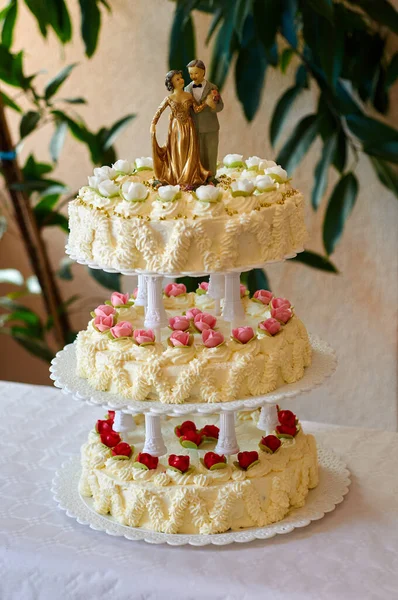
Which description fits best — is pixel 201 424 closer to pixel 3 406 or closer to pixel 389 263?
pixel 3 406

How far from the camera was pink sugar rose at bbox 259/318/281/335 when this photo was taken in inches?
79.4

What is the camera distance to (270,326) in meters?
2.02

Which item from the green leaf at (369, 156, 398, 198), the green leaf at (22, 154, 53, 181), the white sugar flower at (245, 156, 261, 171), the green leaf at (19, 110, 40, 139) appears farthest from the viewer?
the green leaf at (22, 154, 53, 181)

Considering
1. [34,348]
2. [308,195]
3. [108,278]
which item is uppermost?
[308,195]

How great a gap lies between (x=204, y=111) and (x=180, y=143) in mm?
88

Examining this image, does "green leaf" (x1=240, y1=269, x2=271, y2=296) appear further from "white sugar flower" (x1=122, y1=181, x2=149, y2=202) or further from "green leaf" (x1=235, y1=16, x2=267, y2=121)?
"white sugar flower" (x1=122, y1=181, x2=149, y2=202)

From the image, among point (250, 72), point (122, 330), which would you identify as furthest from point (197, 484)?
point (250, 72)

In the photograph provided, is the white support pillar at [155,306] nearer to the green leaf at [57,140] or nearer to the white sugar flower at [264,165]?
the white sugar flower at [264,165]

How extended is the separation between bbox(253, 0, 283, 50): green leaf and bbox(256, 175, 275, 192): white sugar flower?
2.54 feet

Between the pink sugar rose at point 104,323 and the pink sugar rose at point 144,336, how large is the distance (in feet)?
0.31

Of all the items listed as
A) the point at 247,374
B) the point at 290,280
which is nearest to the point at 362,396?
the point at 290,280

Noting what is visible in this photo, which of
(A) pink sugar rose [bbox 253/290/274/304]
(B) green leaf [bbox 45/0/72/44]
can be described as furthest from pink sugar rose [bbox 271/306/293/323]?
(B) green leaf [bbox 45/0/72/44]

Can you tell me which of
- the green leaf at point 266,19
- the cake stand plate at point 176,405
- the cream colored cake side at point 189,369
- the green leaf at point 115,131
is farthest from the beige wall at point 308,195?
the cream colored cake side at point 189,369

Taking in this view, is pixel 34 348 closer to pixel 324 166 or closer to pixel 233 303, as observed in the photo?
pixel 324 166
